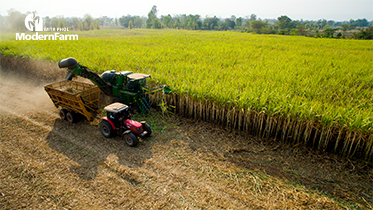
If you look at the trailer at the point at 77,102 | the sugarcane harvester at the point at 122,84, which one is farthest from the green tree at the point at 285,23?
the trailer at the point at 77,102

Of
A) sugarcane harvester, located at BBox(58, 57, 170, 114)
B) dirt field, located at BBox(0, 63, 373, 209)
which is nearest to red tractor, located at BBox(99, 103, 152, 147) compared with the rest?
dirt field, located at BBox(0, 63, 373, 209)

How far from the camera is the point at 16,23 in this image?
57.5m

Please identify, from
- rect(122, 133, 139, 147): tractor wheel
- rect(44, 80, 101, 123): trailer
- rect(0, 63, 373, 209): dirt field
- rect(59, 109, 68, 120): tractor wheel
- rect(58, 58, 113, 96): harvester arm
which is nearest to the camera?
rect(0, 63, 373, 209): dirt field

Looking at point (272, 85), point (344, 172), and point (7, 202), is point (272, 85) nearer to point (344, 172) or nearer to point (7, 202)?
point (344, 172)

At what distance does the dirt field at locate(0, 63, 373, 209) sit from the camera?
3.61m

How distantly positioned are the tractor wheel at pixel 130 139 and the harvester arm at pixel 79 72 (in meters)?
2.31

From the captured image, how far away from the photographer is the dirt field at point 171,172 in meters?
3.61

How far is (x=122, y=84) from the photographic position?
6348 mm

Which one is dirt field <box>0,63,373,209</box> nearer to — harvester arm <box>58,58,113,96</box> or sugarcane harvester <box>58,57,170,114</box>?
sugarcane harvester <box>58,57,170,114</box>

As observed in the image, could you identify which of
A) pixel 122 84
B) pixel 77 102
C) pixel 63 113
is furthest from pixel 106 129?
pixel 63 113

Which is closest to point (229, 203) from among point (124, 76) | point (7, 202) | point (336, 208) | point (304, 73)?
point (336, 208)

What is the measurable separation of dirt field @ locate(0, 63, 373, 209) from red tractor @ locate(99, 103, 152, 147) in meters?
0.20

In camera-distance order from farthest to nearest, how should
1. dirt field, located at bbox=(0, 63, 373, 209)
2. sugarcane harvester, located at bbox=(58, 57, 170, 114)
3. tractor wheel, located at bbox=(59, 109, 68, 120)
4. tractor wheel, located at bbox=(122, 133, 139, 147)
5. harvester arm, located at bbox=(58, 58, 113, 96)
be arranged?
tractor wheel, located at bbox=(59, 109, 68, 120) → sugarcane harvester, located at bbox=(58, 57, 170, 114) → harvester arm, located at bbox=(58, 58, 113, 96) → tractor wheel, located at bbox=(122, 133, 139, 147) → dirt field, located at bbox=(0, 63, 373, 209)

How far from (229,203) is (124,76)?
4.57m
